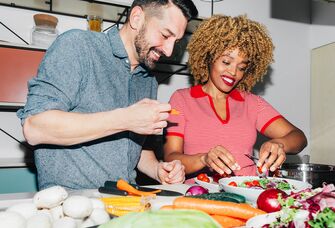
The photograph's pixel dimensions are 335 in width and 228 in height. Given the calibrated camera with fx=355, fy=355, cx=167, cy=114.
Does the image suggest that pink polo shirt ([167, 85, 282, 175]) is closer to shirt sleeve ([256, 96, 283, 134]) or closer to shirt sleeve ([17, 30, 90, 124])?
shirt sleeve ([256, 96, 283, 134])

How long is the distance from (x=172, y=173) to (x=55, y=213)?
0.73m

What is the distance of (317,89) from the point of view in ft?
10.4

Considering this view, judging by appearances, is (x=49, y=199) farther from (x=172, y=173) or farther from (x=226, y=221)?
(x=172, y=173)

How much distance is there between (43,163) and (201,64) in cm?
123

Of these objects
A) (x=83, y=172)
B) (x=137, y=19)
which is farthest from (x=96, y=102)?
(x=137, y=19)

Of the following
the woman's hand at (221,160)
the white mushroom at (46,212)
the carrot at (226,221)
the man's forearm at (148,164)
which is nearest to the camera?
the white mushroom at (46,212)

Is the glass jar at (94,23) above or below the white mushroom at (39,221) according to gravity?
above

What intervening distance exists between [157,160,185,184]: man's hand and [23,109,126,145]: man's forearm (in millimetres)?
376

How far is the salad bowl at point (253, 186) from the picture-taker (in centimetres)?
100

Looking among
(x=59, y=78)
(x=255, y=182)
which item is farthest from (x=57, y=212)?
(x=255, y=182)

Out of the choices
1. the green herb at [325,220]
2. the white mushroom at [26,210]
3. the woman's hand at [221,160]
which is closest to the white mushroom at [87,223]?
the white mushroom at [26,210]

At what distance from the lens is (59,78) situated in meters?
1.20

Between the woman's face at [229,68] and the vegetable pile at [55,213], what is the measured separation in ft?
4.34

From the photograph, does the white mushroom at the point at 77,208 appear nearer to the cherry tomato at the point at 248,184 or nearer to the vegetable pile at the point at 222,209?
the vegetable pile at the point at 222,209
